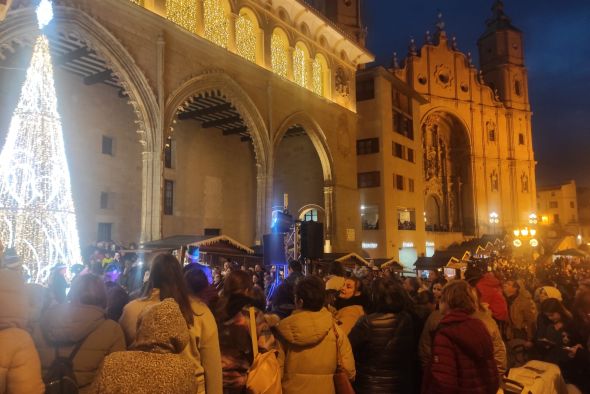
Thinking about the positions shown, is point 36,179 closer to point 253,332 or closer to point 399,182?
point 253,332

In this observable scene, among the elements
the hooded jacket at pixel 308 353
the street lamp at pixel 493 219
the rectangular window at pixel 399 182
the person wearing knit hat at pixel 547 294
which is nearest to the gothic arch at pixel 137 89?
the person wearing knit hat at pixel 547 294

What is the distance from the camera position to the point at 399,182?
104 ft

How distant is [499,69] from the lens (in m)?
45.4

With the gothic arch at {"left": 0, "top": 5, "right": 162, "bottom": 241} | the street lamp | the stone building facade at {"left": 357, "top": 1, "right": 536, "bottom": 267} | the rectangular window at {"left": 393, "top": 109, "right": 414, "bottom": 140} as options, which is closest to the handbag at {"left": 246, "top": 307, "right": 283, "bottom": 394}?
Answer: the gothic arch at {"left": 0, "top": 5, "right": 162, "bottom": 241}

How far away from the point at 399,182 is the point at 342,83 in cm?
873

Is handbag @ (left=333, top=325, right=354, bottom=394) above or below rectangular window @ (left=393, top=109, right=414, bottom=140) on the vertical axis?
below

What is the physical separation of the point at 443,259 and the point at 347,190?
6.55 meters

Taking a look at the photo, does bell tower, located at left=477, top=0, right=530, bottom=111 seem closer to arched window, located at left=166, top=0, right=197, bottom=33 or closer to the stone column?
the stone column

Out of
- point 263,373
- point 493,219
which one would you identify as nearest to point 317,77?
point 263,373

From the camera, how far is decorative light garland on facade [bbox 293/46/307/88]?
22656 millimetres

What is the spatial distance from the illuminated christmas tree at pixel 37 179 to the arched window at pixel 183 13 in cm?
622

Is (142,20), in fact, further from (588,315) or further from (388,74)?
(388,74)

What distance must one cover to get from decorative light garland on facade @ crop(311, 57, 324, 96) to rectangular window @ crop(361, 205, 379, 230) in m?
8.56

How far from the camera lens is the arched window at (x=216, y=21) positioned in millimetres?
17891
